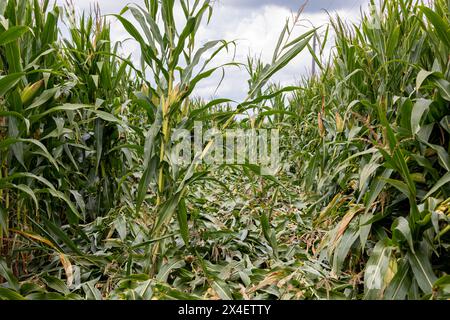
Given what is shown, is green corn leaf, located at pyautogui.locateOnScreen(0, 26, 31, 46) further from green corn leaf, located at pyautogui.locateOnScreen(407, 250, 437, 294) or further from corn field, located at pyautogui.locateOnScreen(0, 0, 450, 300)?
green corn leaf, located at pyautogui.locateOnScreen(407, 250, 437, 294)

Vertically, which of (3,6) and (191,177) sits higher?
(3,6)

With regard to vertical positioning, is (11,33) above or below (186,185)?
above

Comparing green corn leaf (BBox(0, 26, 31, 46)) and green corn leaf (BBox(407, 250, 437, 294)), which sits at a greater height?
green corn leaf (BBox(0, 26, 31, 46))

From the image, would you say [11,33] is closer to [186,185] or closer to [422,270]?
[186,185]

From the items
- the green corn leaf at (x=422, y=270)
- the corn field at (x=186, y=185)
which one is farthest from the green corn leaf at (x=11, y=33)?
the green corn leaf at (x=422, y=270)

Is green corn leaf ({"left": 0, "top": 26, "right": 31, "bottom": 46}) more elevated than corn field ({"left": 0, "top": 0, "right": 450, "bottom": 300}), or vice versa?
green corn leaf ({"left": 0, "top": 26, "right": 31, "bottom": 46})

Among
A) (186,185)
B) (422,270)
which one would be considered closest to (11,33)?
(186,185)

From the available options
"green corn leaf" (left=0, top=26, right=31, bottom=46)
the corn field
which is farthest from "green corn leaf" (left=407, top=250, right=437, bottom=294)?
"green corn leaf" (left=0, top=26, right=31, bottom=46)

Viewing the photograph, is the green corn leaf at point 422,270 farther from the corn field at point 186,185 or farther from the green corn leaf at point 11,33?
the green corn leaf at point 11,33
